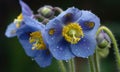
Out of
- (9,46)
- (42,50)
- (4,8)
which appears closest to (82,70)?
(9,46)

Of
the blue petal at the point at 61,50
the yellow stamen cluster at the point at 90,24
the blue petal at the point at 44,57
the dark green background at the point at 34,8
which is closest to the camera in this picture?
the blue petal at the point at 61,50

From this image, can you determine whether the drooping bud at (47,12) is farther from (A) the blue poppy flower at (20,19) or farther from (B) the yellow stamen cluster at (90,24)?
(B) the yellow stamen cluster at (90,24)

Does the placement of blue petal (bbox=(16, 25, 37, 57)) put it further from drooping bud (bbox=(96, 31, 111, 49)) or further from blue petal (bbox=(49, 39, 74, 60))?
drooping bud (bbox=(96, 31, 111, 49))

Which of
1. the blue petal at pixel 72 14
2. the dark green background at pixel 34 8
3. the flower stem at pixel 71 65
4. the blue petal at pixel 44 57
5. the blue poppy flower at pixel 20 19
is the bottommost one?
the flower stem at pixel 71 65

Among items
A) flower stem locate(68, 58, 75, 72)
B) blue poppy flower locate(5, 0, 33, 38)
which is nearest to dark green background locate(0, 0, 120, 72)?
blue poppy flower locate(5, 0, 33, 38)

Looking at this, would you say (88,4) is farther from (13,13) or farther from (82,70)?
(82,70)

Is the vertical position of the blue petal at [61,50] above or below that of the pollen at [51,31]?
below

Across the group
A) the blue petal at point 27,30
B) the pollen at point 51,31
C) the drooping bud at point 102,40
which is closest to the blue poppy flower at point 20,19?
the blue petal at point 27,30
